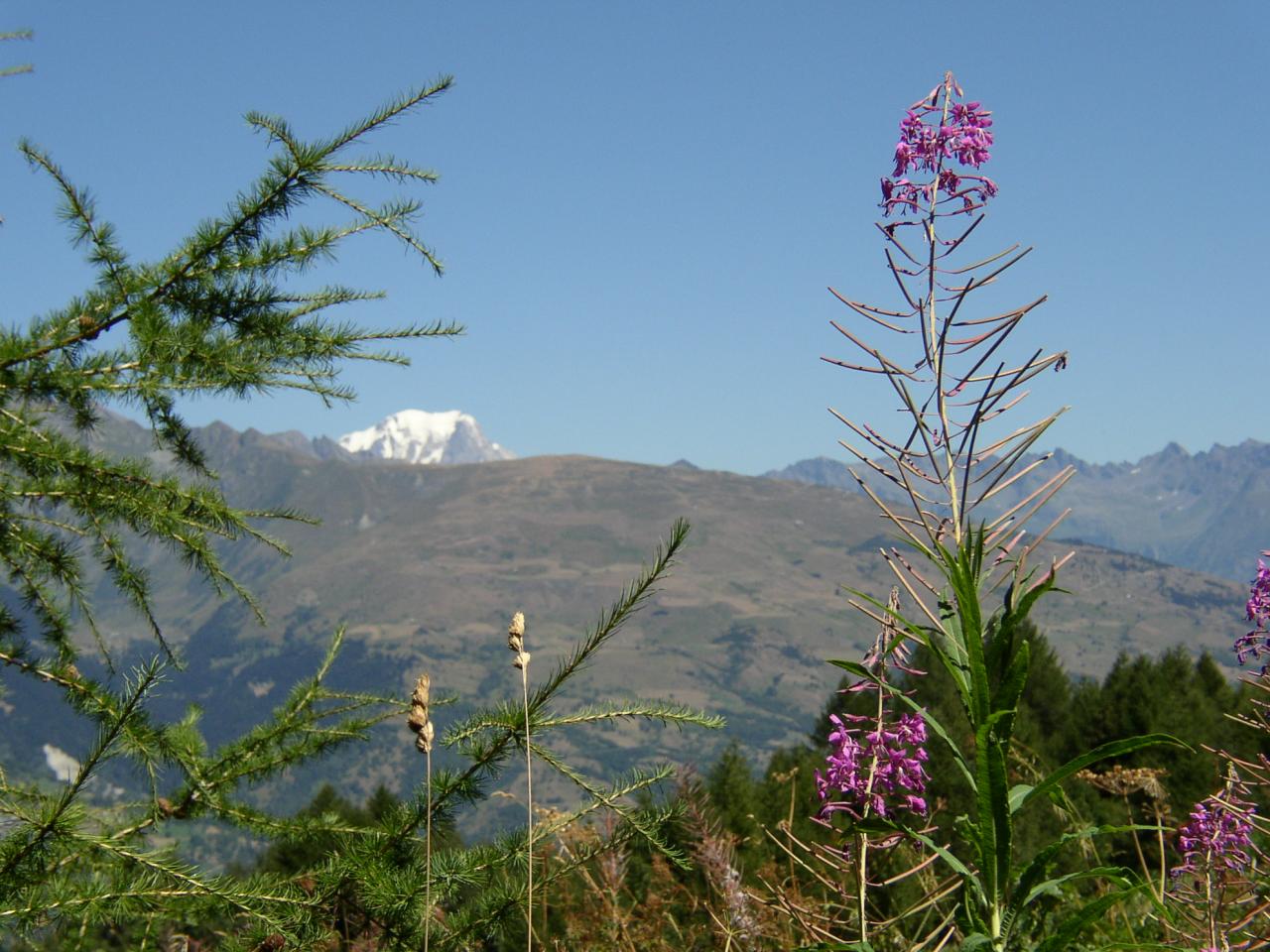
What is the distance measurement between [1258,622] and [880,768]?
4.32ft

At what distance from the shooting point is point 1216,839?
9.64 ft

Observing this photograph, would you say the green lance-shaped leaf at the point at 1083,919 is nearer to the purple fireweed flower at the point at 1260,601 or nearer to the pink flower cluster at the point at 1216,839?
the pink flower cluster at the point at 1216,839

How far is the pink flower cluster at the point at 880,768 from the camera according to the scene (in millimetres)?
2506

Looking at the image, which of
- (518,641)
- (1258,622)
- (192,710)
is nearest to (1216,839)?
(1258,622)

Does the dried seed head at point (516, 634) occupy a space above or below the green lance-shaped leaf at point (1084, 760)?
above

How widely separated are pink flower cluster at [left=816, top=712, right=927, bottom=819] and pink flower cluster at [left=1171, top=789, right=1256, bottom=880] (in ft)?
2.87

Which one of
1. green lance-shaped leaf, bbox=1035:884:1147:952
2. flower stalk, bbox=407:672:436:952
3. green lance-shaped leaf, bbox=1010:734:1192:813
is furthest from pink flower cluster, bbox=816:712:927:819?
flower stalk, bbox=407:672:436:952

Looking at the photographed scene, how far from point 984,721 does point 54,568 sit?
11.2ft

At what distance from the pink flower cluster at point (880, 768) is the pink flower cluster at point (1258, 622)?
3.61 feet

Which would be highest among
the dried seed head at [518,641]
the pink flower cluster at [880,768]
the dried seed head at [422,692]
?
the dried seed head at [518,641]

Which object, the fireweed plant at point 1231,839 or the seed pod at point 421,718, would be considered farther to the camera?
the fireweed plant at point 1231,839

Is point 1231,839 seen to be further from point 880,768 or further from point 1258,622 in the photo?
point 880,768

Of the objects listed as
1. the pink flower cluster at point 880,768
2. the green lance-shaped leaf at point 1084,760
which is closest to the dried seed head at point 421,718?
the pink flower cluster at point 880,768

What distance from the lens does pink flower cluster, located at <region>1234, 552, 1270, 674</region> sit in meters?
2.95
